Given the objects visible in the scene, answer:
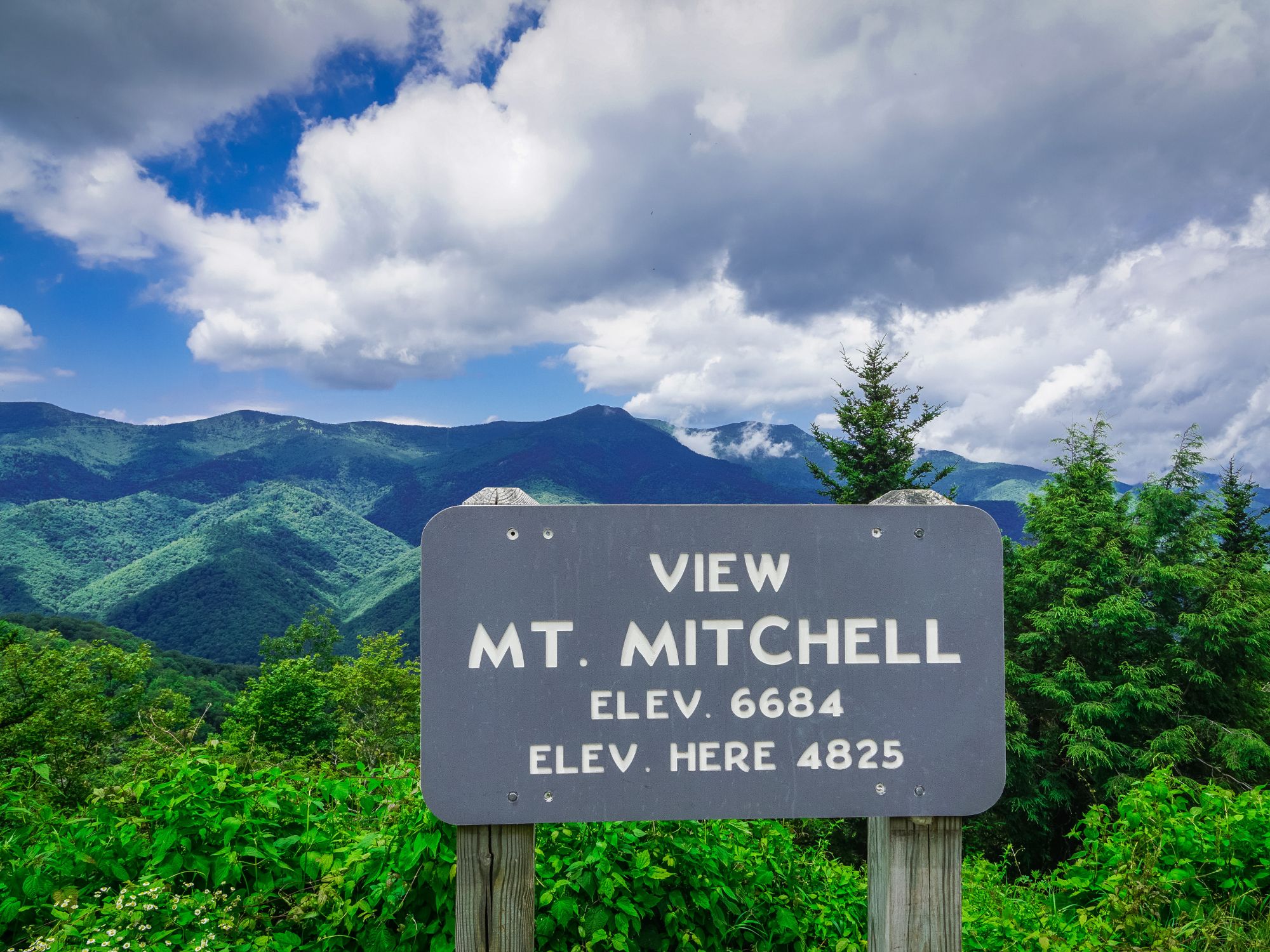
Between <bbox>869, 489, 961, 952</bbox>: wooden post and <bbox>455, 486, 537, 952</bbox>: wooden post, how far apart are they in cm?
77

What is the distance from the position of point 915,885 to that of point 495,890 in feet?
3.05

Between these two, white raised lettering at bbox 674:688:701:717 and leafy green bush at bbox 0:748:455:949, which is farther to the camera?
leafy green bush at bbox 0:748:455:949

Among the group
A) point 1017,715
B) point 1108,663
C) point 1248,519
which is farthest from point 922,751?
point 1248,519

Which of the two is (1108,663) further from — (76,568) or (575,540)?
(76,568)

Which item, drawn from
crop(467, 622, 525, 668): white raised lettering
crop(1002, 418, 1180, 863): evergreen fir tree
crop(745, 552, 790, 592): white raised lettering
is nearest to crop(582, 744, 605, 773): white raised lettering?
crop(467, 622, 525, 668): white raised lettering

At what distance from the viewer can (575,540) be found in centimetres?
150

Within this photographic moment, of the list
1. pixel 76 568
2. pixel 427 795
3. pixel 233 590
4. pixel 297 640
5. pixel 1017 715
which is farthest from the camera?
pixel 76 568

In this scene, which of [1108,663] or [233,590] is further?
[233,590]

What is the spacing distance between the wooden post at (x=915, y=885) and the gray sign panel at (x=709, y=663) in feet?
0.18

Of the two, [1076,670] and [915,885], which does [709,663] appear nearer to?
[915,885]

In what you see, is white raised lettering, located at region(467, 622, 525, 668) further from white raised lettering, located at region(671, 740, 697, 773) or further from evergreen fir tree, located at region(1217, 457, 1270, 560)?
evergreen fir tree, located at region(1217, 457, 1270, 560)

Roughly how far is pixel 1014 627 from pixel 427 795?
77.8 feet

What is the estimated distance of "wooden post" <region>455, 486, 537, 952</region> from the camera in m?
1.43

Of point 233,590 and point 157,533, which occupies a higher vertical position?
point 157,533
